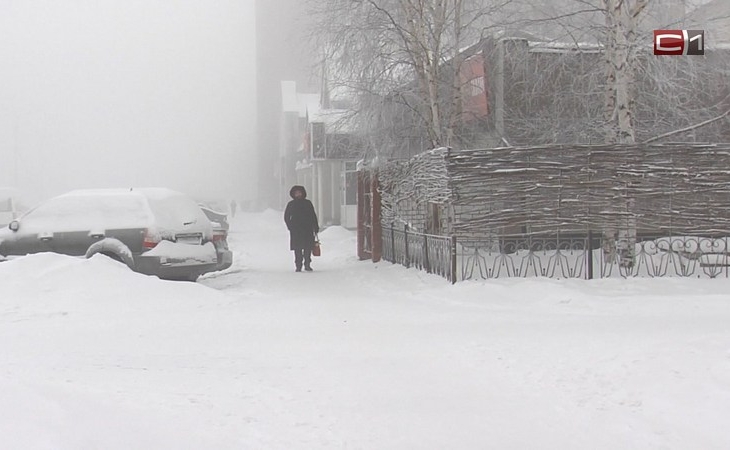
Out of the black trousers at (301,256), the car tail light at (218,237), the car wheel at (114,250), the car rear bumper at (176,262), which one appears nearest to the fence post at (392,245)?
the black trousers at (301,256)

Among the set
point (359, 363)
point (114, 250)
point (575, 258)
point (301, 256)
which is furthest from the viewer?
point (301, 256)

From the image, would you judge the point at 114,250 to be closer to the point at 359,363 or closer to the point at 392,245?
the point at 392,245

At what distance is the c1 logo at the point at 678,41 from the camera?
1228cm

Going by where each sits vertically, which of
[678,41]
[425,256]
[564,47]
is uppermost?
[564,47]

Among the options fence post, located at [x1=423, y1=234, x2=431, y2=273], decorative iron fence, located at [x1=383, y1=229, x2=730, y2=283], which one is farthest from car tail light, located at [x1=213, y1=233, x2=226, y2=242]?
decorative iron fence, located at [x1=383, y1=229, x2=730, y2=283]

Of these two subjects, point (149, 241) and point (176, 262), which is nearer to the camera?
point (149, 241)

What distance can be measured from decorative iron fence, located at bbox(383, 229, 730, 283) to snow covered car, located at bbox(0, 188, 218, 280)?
3977mm

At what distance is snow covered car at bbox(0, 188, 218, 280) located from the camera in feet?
39.5

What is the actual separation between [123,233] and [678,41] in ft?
31.3

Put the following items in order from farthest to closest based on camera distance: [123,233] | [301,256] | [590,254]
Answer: [301,256], [123,233], [590,254]

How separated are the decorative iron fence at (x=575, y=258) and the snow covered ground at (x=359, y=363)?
1.64 ft

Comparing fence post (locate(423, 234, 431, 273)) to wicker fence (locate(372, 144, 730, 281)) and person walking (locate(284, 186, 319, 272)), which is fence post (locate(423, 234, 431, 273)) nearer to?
wicker fence (locate(372, 144, 730, 281))

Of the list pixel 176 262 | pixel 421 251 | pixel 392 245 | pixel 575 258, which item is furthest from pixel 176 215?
pixel 575 258

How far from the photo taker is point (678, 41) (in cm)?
1266
